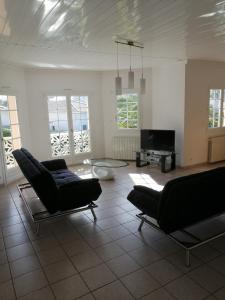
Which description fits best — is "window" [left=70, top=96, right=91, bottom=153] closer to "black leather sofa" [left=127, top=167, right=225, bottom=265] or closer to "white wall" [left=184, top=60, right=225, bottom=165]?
"white wall" [left=184, top=60, right=225, bottom=165]

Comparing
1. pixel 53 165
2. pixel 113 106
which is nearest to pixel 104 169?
pixel 53 165

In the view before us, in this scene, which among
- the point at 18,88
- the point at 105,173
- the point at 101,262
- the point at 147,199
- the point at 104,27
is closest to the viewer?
the point at 101,262

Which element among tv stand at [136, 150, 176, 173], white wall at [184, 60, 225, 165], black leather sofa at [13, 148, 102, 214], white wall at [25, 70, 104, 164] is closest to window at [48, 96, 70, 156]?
white wall at [25, 70, 104, 164]

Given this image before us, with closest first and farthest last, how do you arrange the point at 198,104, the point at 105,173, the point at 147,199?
the point at 147,199 < the point at 105,173 < the point at 198,104

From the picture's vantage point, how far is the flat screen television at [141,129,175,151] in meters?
5.75

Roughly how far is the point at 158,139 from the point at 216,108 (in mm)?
1858

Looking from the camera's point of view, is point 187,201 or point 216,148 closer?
point 187,201

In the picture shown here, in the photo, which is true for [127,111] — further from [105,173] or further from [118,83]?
[118,83]

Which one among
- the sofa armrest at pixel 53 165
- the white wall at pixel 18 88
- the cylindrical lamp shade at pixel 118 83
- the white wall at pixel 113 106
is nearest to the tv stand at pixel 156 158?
the white wall at pixel 113 106

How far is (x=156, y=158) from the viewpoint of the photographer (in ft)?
19.4

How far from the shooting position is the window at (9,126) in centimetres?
504

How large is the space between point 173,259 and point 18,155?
106 inches

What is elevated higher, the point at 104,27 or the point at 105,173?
the point at 104,27

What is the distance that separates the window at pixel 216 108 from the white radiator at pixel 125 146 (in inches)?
80.4
